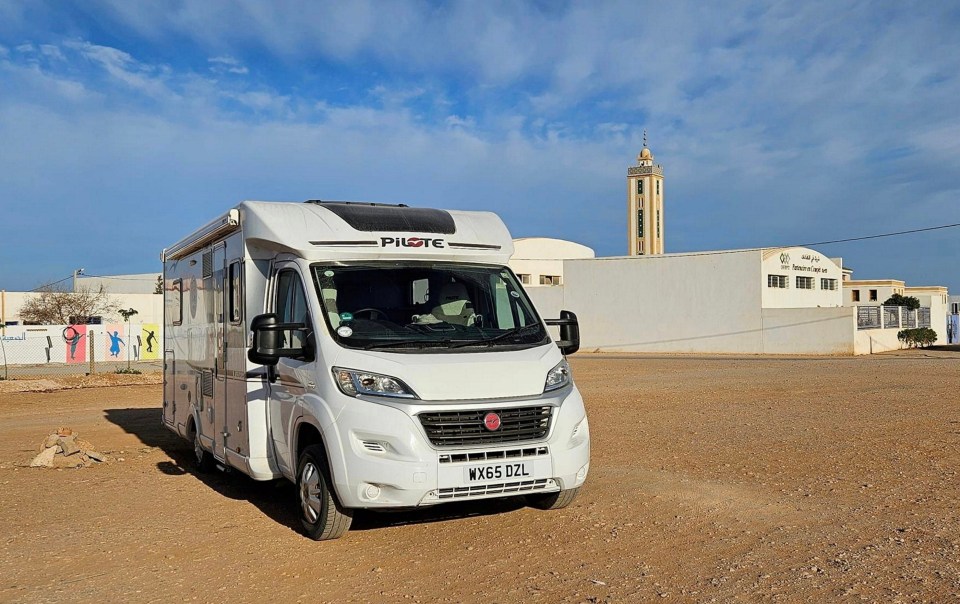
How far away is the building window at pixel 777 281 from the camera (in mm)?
45444

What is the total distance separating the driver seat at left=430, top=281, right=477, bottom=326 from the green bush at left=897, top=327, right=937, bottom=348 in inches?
1776

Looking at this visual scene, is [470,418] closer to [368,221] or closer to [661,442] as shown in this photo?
[368,221]

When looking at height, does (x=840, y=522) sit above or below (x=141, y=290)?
below

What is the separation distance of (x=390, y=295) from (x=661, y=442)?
5.65 m

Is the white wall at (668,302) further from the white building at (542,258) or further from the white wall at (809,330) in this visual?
the white building at (542,258)

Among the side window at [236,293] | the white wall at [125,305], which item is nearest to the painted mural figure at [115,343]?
the white wall at [125,305]

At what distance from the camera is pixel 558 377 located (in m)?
6.99

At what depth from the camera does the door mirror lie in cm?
683

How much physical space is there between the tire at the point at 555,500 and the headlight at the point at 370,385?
1659 mm

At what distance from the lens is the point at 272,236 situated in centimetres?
743

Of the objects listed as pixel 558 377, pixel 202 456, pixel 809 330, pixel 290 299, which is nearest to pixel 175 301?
pixel 202 456

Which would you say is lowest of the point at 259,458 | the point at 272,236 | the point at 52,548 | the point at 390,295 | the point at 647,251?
the point at 52,548

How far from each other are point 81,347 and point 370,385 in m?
37.1

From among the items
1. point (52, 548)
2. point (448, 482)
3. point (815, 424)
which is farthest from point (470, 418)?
point (815, 424)
